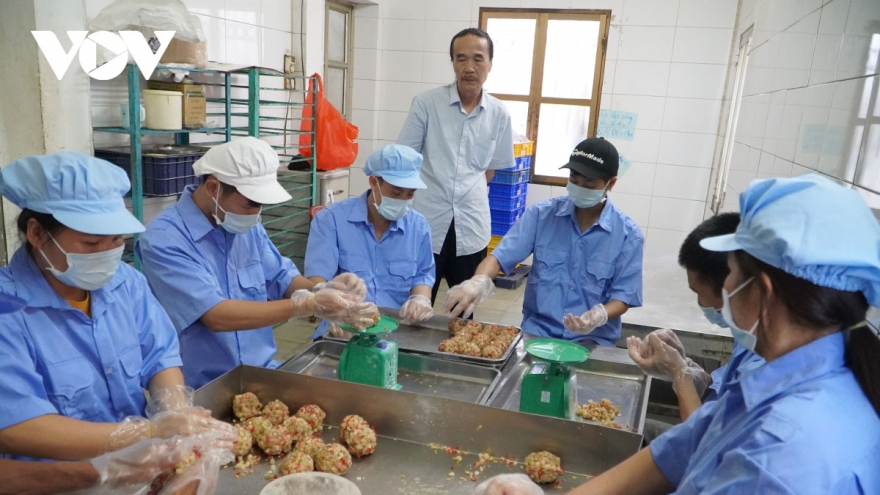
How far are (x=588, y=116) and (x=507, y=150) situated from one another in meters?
2.65

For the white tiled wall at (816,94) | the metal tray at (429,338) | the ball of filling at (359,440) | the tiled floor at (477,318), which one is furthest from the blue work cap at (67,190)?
the tiled floor at (477,318)

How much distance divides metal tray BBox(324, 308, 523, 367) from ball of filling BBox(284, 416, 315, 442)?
56cm

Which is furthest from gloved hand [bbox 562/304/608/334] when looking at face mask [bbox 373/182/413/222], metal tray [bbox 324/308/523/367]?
face mask [bbox 373/182/413/222]

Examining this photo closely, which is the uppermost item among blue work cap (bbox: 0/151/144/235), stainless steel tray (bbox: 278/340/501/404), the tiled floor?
blue work cap (bbox: 0/151/144/235)

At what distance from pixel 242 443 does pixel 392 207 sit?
1206 mm

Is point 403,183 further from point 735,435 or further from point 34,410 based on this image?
point 735,435

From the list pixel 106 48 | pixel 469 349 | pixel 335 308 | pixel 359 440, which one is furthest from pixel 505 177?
pixel 359 440

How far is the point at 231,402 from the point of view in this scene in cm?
191

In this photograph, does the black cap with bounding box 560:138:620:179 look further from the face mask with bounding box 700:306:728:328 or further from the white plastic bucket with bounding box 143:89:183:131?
the white plastic bucket with bounding box 143:89:183:131

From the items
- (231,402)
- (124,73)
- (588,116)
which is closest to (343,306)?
Result: (231,402)

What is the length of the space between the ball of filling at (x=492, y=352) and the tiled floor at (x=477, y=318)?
1661mm

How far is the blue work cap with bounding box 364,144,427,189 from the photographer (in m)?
2.51

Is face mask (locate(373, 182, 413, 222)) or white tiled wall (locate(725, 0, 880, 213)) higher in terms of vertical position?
white tiled wall (locate(725, 0, 880, 213))

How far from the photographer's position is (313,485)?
150 centimetres
